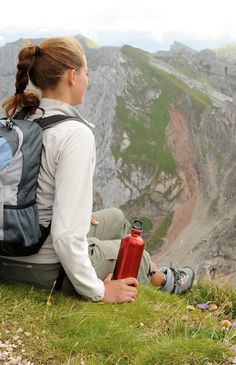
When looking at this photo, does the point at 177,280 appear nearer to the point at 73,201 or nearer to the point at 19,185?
the point at 73,201

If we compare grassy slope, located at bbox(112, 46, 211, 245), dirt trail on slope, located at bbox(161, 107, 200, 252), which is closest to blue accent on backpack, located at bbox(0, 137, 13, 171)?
dirt trail on slope, located at bbox(161, 107, 200, 252)

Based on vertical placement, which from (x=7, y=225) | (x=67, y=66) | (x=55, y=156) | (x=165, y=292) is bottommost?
(x=165, y=292)

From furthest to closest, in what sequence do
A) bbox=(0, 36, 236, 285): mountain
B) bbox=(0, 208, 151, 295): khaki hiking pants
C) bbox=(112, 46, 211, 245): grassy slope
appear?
1. bbox=(112, 46, 211, 245): grassy slope
2. bbox=(0, 36, 236, 285): mountain
3. bbox=(0, 208, 151, 295): khaki hiking pants

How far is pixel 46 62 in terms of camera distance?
597 cm

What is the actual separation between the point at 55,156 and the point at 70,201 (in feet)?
1.86

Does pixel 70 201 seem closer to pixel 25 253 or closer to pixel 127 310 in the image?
pixel 25 253

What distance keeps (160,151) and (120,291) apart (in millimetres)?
156951

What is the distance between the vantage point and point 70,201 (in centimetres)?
560

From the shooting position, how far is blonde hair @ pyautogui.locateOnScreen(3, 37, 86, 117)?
235 inches

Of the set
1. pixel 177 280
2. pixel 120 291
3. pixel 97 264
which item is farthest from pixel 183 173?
pixel 120 291

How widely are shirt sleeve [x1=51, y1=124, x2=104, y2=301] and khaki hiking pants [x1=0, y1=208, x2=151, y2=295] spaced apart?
0.43 metres

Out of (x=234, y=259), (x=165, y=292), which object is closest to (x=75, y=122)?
(x=165, y=292)

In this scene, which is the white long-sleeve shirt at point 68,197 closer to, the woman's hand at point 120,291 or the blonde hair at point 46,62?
the woman's hand at point 120,291

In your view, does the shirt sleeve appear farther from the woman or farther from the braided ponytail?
the braided ponytail
